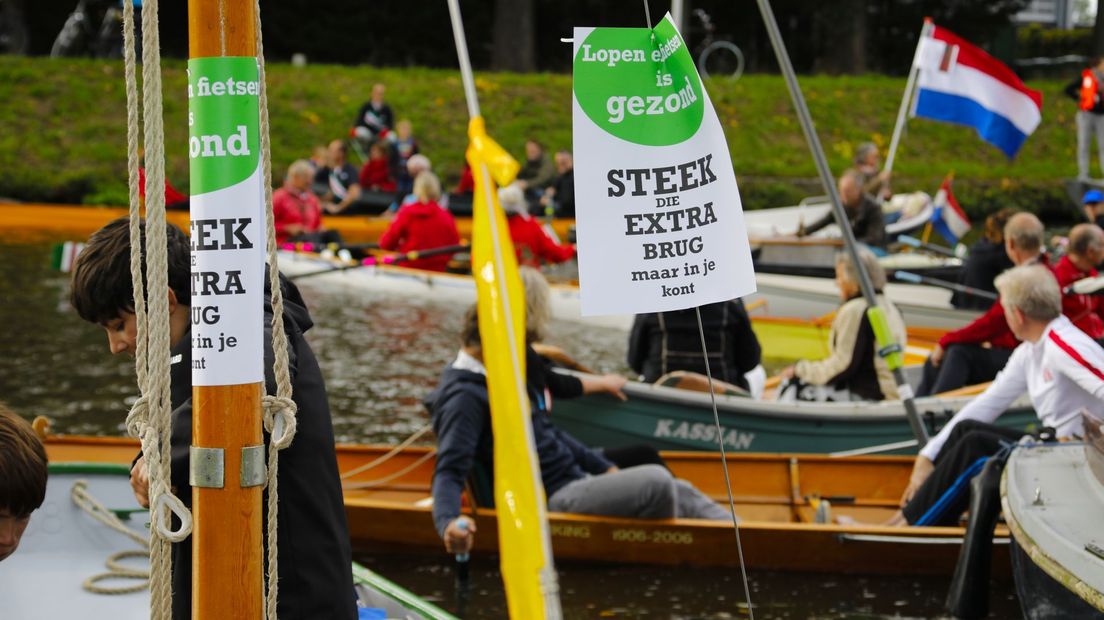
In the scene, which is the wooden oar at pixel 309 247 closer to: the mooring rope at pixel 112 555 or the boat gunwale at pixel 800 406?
the boat gunwale at pixel 800 406

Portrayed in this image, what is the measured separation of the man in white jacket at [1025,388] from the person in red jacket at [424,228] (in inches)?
316

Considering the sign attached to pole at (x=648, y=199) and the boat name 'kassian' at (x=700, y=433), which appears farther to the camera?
the boat name 'kassian' at (x=700, y=433)

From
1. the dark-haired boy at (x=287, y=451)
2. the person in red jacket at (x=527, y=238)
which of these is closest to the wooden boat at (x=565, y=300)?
the person in red jacket at (x=527, y=238)

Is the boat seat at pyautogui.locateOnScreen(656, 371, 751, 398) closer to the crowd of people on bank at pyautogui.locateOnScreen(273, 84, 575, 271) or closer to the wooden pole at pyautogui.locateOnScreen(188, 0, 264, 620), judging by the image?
the crowd of people on bank at pyautogui.locateOnScreen(273, 84, 575, 271)

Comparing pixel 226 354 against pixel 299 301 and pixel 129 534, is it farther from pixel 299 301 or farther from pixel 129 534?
pixel 129 534

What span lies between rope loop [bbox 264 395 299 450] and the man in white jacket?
384 centimetres

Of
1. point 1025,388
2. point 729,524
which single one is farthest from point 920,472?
point 729,524

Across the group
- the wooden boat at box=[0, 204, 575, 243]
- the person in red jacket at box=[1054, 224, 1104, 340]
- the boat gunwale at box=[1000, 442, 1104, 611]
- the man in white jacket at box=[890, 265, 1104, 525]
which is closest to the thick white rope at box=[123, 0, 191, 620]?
the boat gunwale at box=[1000, 442, 1104, 611]

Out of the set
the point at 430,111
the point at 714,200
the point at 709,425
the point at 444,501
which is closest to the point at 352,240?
the point at 430,111

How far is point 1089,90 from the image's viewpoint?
15938 mm

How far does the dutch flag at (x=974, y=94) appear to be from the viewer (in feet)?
35.8

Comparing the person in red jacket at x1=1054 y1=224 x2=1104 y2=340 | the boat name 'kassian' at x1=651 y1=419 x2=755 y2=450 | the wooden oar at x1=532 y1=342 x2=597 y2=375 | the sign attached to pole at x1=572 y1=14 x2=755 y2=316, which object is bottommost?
the boat name 'kassian' at x1=651 y1=419 x2=755 y2=450

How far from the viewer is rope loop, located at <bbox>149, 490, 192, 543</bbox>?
214 cm

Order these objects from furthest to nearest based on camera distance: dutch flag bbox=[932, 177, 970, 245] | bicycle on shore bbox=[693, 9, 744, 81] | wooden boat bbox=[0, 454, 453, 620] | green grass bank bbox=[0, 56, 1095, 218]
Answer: bicycle on shore bbox=[693, 9, 744, 81], green grass bank bbox=[0, 56, 1095, 218], dutch flag bbox=[932, 177, 970, 245], wooden boat bbox=[0, 454, 453, 620]
